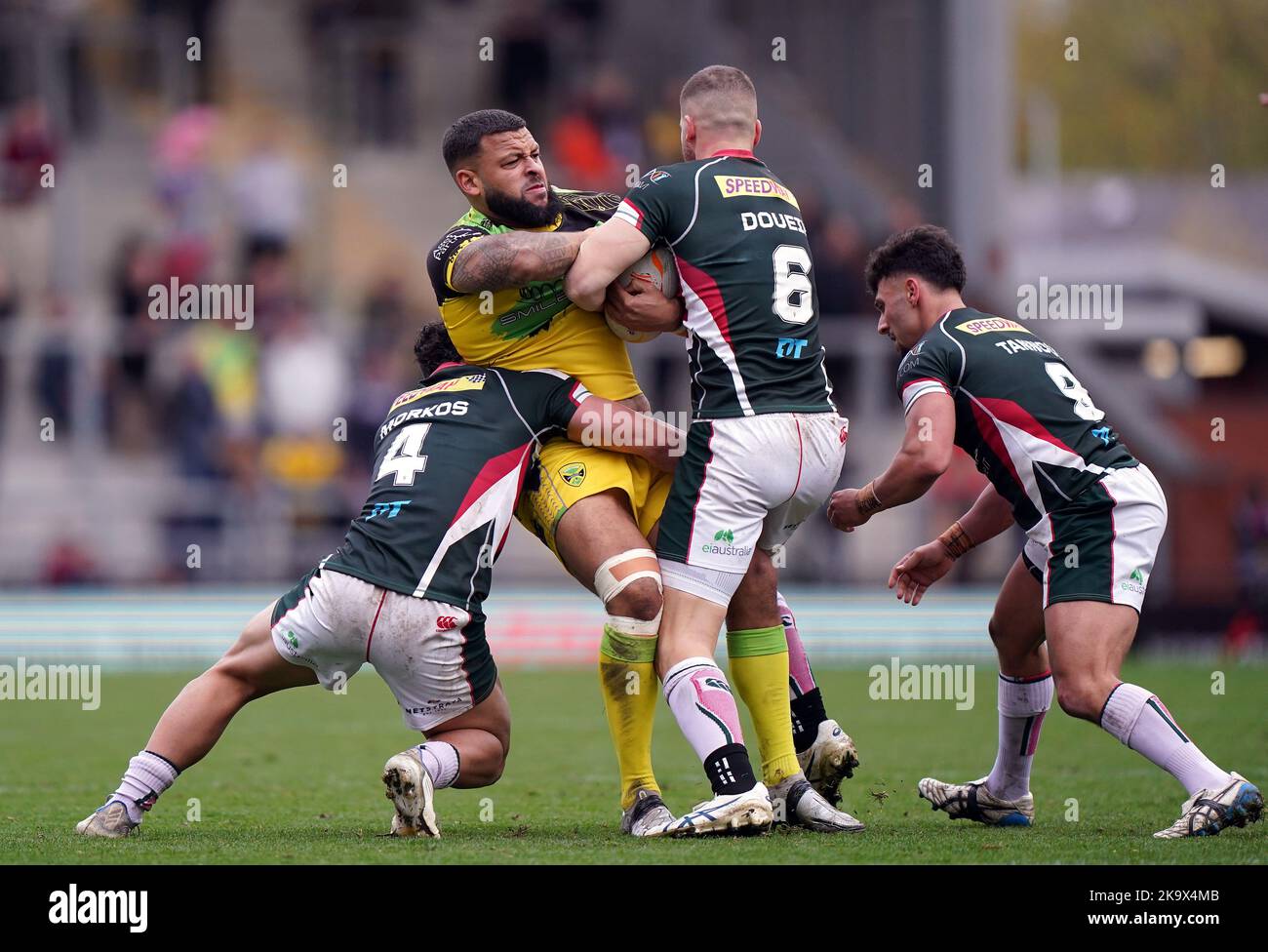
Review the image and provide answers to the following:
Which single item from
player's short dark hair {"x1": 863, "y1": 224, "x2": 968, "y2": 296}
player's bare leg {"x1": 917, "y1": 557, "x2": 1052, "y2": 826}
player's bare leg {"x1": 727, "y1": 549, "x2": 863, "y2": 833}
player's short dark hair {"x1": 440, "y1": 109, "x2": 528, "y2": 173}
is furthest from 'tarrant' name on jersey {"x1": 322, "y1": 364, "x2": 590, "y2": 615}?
player's bare leg {"x1": 917, "y1": 557, "x2": 1052, "y2": 826}

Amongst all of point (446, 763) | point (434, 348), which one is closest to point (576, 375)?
point (434, 348)

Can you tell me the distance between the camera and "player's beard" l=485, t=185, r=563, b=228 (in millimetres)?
6695

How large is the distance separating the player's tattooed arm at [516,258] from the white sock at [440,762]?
1672mm

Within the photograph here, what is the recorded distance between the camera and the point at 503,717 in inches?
259

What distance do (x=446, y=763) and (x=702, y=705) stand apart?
938 millimetres

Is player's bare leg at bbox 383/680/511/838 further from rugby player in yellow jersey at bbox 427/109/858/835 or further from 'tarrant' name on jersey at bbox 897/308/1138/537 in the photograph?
'tarrant' name on jersey at bbox 897/308/1138/537

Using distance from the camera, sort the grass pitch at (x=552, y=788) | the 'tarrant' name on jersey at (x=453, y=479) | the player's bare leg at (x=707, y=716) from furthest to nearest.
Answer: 1. the 'tarrant' name on jersey at (x=453, y=479)
2. the player's bare leg at (x=707, y=716)
3. the grass pitch at (x=552, y=788)

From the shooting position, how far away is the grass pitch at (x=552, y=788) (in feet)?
18.9

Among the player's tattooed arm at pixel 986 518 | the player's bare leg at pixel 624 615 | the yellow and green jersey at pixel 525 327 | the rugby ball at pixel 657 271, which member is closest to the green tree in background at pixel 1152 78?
the player's tattooed arm at pixel 986 518

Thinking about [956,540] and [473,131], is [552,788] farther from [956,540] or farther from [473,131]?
[473,131]

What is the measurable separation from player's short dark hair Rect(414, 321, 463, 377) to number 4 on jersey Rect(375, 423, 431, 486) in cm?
62

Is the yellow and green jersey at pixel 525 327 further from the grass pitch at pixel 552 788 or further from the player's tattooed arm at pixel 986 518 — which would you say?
the grass pitch at pixel 552 788

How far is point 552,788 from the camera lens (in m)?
8.14

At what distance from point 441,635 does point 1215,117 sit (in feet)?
137
